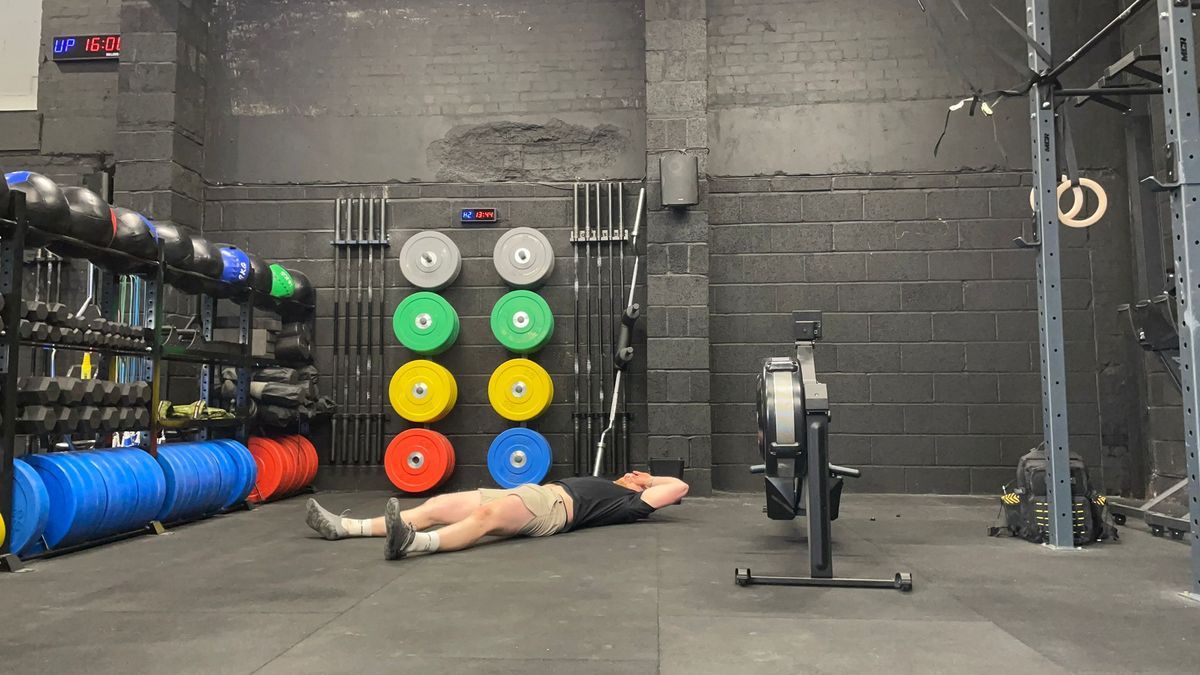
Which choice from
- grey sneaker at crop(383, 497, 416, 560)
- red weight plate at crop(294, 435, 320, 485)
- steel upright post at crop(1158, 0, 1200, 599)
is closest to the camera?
steel upright post at crop(1158, 0, 1200, 599)

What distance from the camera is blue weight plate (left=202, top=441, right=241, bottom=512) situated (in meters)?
4.23

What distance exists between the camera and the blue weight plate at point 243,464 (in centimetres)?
441

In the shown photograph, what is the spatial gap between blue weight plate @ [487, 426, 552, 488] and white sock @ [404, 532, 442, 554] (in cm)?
204

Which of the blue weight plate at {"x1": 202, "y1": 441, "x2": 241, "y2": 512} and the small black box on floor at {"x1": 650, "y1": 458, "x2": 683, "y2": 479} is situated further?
the small black box on floor at {"x1": 650, "y1": 458, "x2": 683, "y2": 479}

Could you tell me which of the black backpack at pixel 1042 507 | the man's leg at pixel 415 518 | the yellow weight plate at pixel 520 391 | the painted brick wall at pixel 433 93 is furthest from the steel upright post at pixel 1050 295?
the yellow weight plate at pixel 520 391

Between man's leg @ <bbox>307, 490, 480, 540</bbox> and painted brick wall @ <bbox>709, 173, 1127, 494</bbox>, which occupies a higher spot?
painted brick wall @ <bbox>709, 173, 1127, 494</bbox>

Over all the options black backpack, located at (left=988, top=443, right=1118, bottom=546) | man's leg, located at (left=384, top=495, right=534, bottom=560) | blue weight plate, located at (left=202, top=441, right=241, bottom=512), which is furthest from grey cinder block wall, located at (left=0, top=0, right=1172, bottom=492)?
man's leg, located at (left=384, top=495, right=534, bottom=560)

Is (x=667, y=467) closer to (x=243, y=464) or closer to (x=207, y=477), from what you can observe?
(x=243, y=464)

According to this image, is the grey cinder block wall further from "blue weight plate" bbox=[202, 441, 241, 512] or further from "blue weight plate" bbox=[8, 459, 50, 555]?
"blue weight plate" bbox=[8, 459, 50, 555]

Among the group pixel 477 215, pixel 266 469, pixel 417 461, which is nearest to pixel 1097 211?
pixel 477 215

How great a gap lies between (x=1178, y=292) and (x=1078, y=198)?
92 cm

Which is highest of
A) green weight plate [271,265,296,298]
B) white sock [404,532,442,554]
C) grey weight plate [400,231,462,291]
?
grey weight plate [400,231,462,291]

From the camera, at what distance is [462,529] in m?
3.15

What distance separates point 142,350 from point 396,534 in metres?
1.93
